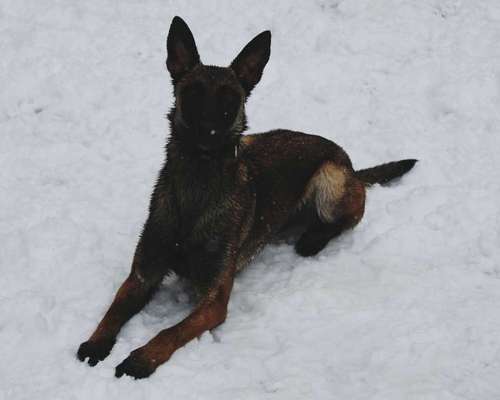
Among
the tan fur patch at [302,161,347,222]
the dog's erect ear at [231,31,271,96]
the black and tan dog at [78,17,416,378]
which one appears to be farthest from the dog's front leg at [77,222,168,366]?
the tan fur patch at [302,161,347,222]

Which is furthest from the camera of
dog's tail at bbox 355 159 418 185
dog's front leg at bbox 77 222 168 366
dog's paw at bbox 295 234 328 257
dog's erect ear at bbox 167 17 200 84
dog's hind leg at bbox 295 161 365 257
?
dog's tail at bbox 355 159 418 185

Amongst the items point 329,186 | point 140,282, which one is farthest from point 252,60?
point 140,282

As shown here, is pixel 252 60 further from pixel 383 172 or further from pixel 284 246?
pixel 383 172

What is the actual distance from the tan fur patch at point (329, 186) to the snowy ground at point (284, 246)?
35cm

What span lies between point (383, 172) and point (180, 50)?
8.87ft

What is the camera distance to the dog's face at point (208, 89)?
4090 mm

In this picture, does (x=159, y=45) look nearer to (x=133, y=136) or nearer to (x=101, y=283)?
(x=133, y=136)

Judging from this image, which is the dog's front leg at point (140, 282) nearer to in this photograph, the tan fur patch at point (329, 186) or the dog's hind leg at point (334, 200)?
the dog's hind leg at point (334, 200)

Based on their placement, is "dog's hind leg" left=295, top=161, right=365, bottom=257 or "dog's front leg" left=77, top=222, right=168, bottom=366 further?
"dog's hind leg" left=295, top=161, right=365, bottom=257

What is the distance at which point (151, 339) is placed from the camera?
4277 mm

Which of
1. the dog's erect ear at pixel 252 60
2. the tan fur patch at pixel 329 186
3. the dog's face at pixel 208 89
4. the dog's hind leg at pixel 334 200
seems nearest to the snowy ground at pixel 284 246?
the dog's hind leg at pixel 334 200

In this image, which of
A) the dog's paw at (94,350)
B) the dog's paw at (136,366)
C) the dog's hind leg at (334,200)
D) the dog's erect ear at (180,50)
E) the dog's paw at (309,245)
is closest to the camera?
the dog's paw at (136,366)

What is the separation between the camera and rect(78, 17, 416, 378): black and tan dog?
13.6 feet

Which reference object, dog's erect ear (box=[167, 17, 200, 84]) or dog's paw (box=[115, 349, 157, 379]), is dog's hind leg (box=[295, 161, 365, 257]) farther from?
dog's paw (box=[115, 349, 157, 379])
